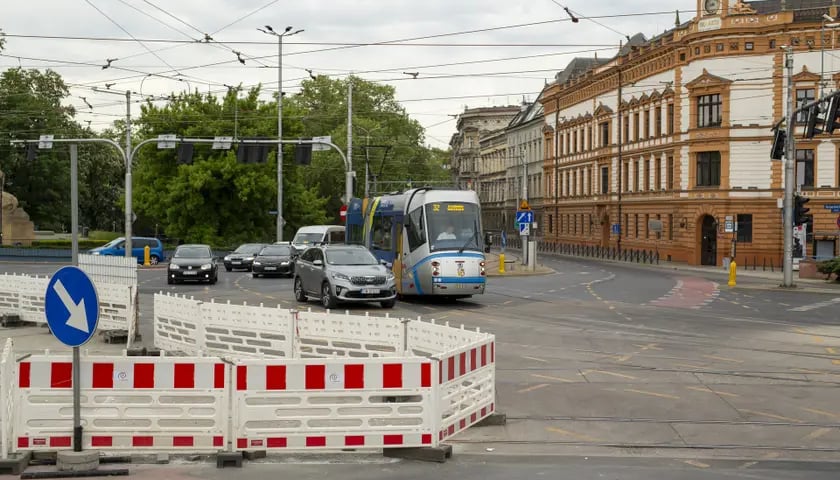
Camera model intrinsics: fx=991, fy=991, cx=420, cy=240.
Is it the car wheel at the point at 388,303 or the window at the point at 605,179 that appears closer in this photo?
the car wheel at the point at 388,303

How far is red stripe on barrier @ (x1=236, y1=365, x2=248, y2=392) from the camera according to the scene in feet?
29.5

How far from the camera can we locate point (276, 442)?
29.8 feet

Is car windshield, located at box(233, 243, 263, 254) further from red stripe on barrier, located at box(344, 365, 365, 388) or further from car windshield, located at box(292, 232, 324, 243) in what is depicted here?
red stripe on barrier, located at box(344, 365, 365, 388)

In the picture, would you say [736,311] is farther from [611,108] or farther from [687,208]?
[611,108]

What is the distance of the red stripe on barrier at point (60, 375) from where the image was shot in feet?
29.6

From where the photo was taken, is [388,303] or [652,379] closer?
[652,379]

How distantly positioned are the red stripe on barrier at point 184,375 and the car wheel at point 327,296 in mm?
16589

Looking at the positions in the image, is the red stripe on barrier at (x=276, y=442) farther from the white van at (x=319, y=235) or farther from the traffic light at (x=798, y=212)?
the white van at (x=319, y=235)

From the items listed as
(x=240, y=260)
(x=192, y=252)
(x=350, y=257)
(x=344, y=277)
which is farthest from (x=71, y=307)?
(x=240, y=260)

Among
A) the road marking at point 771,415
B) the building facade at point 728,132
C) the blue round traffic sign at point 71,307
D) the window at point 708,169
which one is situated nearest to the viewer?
the blue round traffic sign at point 71,307

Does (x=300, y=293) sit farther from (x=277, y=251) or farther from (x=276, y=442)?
(x=276, y=442)

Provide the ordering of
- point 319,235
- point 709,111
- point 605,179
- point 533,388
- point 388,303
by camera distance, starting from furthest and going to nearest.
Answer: point 605,179, point 709,111, point 319,235, point 388,303, point 533,388

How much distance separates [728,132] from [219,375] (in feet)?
161

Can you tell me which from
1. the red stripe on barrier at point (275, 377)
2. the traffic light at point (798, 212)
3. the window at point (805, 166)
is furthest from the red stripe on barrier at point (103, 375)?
the window at point (805, 166)
